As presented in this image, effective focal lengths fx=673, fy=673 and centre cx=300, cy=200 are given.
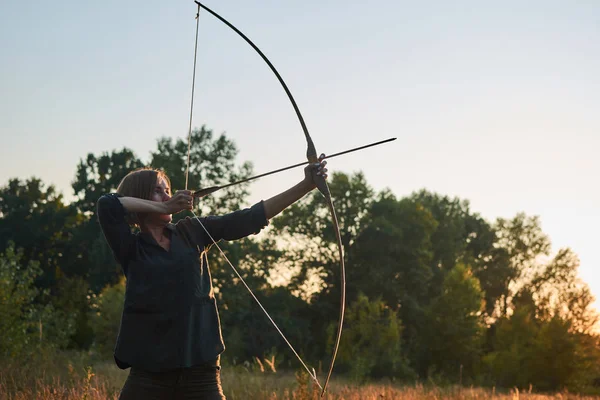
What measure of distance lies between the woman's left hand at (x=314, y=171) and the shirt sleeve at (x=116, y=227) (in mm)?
778

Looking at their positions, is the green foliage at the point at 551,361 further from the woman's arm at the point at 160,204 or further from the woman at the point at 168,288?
the woman's arm at the point at 160,204

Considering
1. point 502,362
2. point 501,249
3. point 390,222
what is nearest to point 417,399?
point 502,362

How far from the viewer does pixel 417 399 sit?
5777mm

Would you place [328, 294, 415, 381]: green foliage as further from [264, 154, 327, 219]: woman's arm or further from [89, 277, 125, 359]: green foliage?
[264, 154, 327, 219]: woman's arm

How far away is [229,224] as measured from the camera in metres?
2.91

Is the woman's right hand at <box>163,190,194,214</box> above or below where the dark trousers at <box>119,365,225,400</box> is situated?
above

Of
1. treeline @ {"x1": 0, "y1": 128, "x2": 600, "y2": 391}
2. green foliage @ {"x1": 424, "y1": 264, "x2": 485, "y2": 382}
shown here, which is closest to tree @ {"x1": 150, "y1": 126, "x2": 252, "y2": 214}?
treeline @ {"x1": 0, "y1": 128, "x2": 600, "y2": 391}

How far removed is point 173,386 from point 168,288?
0.38 metres

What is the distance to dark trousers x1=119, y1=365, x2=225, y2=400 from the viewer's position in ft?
8.50

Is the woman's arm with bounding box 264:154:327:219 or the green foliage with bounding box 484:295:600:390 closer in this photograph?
the woman's arm with bounding box 264:154:327:219

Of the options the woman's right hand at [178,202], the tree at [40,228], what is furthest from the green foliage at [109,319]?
the woman's right hand at [178,202]

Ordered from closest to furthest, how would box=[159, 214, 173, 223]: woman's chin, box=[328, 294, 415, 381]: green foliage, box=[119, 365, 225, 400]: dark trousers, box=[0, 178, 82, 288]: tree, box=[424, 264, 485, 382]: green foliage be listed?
box=[119, 365, 225, 400]: dark trousers
box=[159, 214, 173, 223]: woman's chin
box=[328, 294, 415, 381]: green foliage
box=[424, 264, 485, 382]: green foliage
box=[0, 178, 82, 288]: tree

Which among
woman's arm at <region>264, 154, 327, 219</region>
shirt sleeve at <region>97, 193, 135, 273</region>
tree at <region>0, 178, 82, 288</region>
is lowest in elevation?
shirt sleeve at <region>97, 193, 135, 273</region>

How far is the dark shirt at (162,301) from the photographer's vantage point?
8.60 feet
